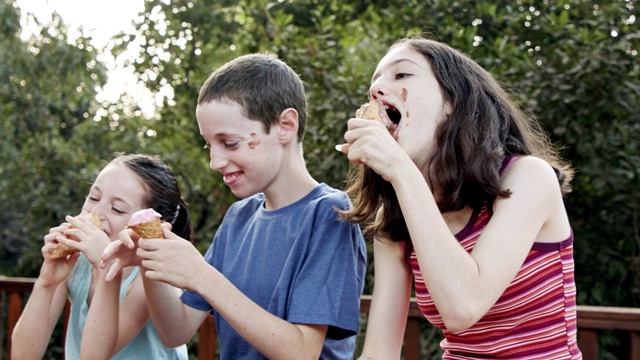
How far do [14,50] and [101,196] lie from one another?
15.7 feet

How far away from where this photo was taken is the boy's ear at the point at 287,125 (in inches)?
78.7

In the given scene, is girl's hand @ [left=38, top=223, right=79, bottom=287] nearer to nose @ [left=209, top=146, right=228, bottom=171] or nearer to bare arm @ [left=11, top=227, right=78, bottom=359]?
bare arm @ [left=11, top=227, right=78, bottom=359]

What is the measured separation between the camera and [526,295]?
1690 mm

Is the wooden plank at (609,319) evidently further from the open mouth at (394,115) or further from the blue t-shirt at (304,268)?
the open mouth at (394,115)

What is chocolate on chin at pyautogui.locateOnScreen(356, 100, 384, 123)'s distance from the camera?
1.78 metres

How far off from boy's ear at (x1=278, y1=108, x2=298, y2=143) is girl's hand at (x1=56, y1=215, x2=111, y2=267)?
0.62m

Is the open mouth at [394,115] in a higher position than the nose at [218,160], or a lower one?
higher

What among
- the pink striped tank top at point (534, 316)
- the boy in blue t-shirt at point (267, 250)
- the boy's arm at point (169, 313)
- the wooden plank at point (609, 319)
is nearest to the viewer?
the pink striped tank top at point (534, 316)

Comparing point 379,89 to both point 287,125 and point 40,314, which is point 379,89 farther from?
point 40,314

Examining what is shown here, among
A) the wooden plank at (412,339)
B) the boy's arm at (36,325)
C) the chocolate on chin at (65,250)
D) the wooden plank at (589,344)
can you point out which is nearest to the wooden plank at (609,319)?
the wooden plank at (589,344)

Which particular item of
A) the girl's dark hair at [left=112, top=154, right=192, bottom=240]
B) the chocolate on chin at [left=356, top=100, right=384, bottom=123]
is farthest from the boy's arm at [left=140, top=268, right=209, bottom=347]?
the chocolate on chin at [left=356, top=100, right=384, bottom=123]

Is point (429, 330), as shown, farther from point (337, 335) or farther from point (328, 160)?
point (337, 335)

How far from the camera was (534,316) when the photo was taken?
169cm

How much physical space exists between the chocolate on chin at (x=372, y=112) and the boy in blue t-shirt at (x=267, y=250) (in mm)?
248
